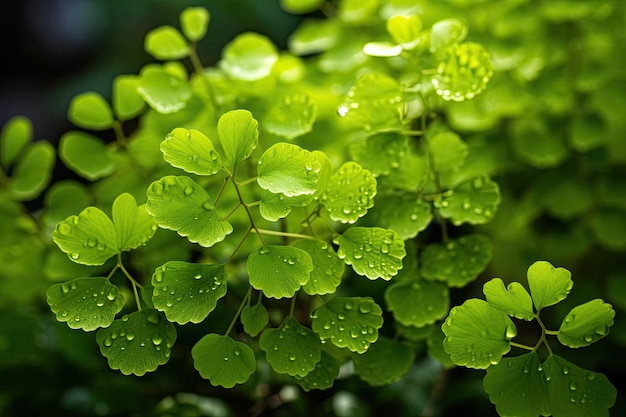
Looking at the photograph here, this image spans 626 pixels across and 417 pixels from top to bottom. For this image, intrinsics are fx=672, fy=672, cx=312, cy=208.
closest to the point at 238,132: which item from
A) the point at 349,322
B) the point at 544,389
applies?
the point at 349,322

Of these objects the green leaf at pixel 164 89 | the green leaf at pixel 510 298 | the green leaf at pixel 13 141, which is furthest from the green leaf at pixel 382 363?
the green leaf at pixel 13 141

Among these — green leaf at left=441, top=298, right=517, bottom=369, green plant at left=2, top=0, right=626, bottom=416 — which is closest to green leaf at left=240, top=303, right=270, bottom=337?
green plant at left=2, top=0, right=626, bottom=416

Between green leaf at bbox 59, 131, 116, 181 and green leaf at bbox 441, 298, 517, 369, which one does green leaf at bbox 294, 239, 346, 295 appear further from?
green leaf at bbox 59, 131, 116, 181

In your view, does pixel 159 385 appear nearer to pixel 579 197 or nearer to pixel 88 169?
pixel 88 169

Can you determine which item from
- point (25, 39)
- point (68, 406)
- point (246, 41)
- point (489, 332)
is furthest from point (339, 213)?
point (25, 39)

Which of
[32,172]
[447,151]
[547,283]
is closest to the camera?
[547,283]

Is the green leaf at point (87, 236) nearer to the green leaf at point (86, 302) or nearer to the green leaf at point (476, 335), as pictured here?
the green leaf at point (86, 302)

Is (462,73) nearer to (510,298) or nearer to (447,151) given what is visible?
(447,151)

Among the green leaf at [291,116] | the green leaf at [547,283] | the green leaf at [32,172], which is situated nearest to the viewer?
the green leaf at [547,283]
